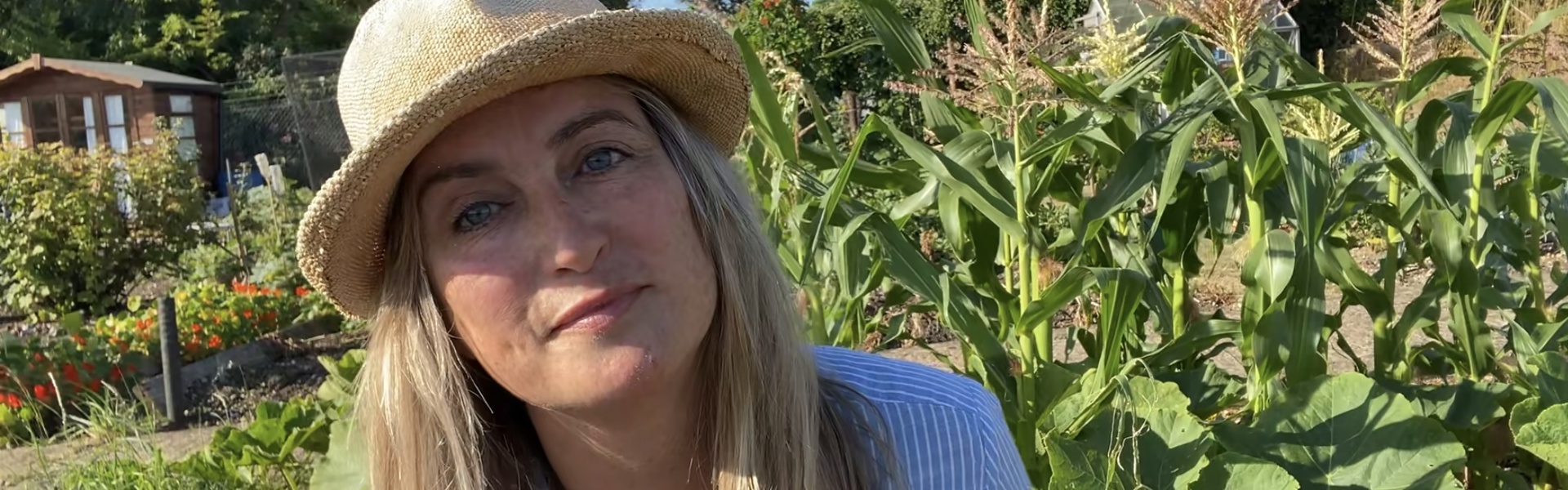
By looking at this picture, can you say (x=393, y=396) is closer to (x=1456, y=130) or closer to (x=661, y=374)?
(x=661, y=374)

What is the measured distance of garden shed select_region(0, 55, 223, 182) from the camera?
1513cm

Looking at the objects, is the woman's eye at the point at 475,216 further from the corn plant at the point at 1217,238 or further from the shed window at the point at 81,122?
the shed window at the point at 81,122

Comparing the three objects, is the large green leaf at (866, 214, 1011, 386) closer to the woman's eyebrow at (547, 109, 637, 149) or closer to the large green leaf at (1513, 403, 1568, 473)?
the large green leaf at (1513, 403, 1568, 473)

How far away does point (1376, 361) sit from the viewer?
2066 millimetres

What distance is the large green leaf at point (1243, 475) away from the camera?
4.79 ft

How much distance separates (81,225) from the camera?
6.95 meters

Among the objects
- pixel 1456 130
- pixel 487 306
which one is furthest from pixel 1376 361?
pixel 487 306

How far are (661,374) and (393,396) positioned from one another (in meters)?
0.33

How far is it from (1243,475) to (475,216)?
1.09m

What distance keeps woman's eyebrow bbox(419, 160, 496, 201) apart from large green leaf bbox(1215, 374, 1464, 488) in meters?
1.20

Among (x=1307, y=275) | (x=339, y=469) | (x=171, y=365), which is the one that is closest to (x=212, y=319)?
(x=171, y=365)

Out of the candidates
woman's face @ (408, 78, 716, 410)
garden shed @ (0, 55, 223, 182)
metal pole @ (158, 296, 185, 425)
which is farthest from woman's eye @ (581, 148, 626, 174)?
garden shed @ (0, 55, 223, 182)

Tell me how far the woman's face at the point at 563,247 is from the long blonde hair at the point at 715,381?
0.05 m

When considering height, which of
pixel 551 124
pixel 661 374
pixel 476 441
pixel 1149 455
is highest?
pixel 551 124
